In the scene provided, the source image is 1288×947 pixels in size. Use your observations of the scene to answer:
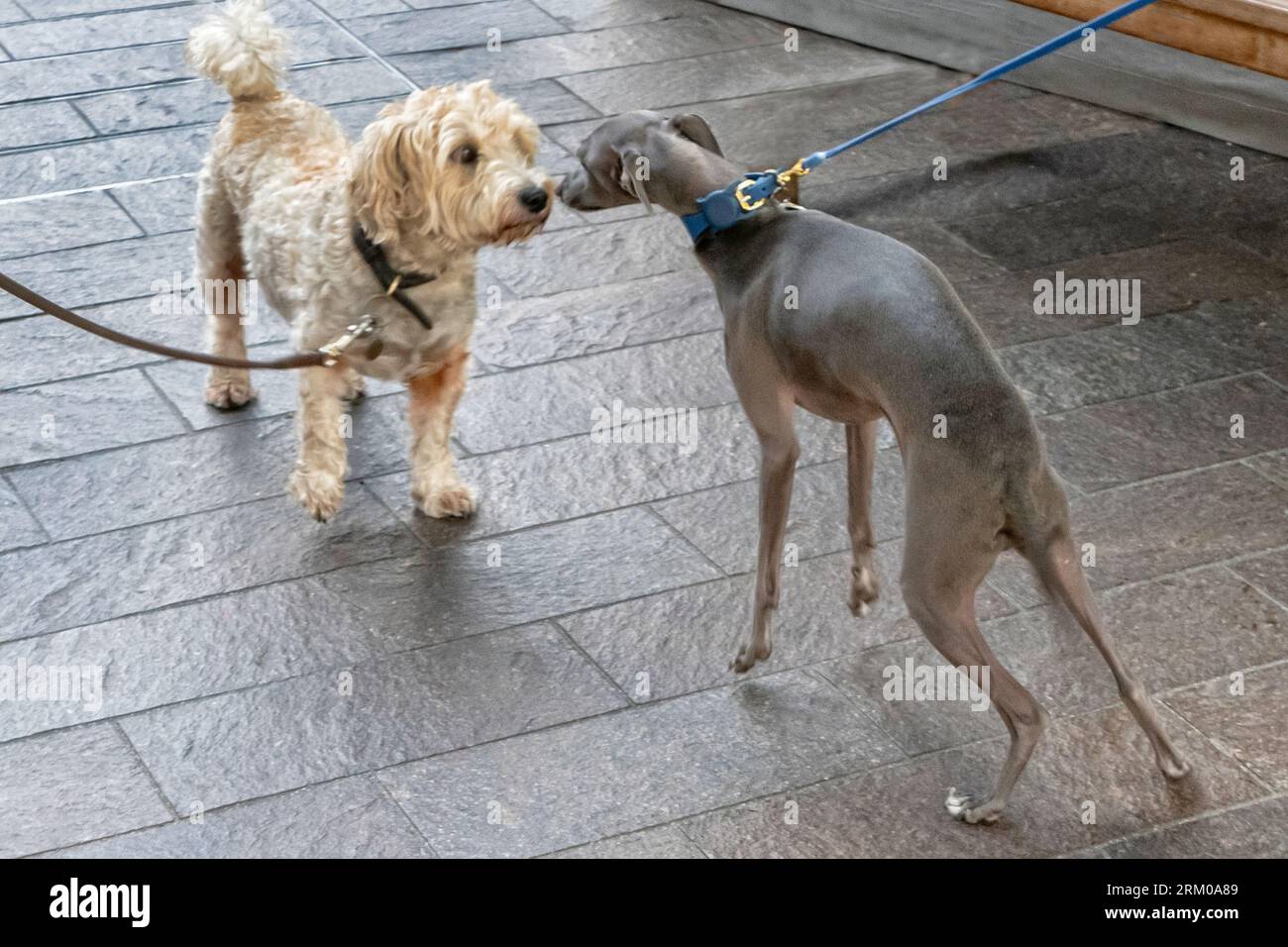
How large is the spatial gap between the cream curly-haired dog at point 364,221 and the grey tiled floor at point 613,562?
309 millimetres

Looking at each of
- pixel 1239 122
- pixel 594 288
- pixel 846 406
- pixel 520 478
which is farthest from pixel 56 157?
pixel 1239 122

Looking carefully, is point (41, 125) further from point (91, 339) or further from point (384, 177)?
point (384, 177)

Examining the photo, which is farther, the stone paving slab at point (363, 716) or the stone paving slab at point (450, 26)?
the stone paving slab at point (450, 26)

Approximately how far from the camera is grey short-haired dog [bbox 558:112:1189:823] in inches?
123

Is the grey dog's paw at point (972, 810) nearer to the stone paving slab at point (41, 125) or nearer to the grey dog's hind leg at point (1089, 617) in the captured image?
the grey dog's hind leg at point (1089, 617)

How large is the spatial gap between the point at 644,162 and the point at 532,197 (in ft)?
1.05

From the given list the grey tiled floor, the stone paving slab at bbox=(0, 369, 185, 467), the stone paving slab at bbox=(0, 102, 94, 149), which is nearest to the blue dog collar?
the grey tiled floor

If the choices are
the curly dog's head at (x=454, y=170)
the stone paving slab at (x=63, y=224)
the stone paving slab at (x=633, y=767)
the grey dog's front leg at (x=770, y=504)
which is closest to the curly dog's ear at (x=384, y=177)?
the curly dog's head at (x=454, y=170)

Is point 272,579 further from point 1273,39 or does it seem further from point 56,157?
point 1273,39

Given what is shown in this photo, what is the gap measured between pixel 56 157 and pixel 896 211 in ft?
10.5

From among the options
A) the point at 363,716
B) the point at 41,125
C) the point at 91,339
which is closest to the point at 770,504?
the point at 363,716

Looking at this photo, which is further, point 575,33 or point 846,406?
point 575,33

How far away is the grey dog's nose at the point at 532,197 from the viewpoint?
385 cm

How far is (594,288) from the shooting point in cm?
566
